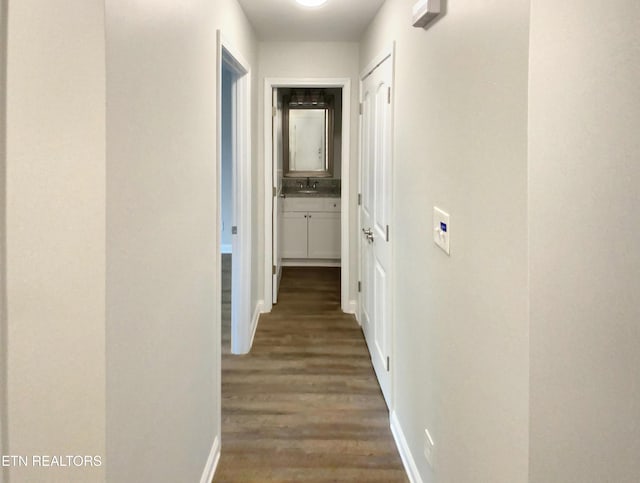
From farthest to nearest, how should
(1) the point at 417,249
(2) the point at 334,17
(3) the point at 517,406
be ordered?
(2) the point at 334,17
(1) the point at 417,249
(3) the point at 517,406

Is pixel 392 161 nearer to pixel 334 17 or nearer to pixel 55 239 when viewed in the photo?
pixel 334 17

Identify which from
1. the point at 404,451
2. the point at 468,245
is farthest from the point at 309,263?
the point at 468,245

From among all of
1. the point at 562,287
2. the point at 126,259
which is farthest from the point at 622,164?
the point at 126,259

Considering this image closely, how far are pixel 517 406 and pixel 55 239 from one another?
108cm

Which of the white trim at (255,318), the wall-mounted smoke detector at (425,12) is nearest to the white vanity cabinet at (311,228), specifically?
the white trim at (255,318)

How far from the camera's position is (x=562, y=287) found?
1.16 meters

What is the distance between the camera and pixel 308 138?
6984 mm

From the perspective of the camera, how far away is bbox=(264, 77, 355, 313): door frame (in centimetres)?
463

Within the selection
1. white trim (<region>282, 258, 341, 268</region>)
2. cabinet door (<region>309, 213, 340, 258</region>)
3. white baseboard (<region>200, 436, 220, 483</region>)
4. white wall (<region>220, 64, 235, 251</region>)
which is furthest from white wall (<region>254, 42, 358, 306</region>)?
white baseboard (<region>200, 436, 220, 483</region>)

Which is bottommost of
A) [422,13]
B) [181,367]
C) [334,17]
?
[181,367]

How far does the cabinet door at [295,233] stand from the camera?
261 inches

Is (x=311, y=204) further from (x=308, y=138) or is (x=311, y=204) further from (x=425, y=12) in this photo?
(x=425, y=12)

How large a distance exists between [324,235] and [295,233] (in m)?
0.35

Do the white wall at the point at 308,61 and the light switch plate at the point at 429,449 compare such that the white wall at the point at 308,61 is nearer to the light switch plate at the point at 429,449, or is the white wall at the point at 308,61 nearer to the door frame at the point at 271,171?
the door frame at the point at 271,171
